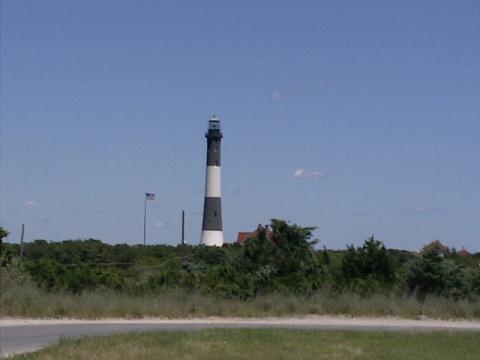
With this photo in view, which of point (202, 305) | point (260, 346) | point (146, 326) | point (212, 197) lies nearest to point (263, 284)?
point (202, 305)

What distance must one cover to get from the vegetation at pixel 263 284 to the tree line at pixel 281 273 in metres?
0.03

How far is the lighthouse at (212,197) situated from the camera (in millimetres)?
57531

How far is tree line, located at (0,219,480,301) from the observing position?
27.6m

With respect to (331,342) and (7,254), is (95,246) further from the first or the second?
(331,342)

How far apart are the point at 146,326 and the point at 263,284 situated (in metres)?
8.36

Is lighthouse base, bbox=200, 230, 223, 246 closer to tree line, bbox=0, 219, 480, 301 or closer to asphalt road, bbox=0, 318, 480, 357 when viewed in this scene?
tree line, bbox=0, 219, 480, 301

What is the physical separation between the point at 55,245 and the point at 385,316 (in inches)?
1167

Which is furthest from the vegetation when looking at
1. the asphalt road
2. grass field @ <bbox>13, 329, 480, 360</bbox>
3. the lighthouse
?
the lighthouse

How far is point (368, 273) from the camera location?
101 feet

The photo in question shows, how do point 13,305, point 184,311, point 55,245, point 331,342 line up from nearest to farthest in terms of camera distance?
point 331,342, point 13,305, point 184,311, point 55,245

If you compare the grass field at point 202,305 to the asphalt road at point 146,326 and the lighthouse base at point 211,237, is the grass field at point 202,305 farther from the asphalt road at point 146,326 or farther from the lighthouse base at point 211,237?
the lighthouse base at point 211,237

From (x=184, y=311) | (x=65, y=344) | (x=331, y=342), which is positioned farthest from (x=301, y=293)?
(x=65, y=344)

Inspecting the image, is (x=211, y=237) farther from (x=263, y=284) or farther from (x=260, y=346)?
(x=260, y=346)

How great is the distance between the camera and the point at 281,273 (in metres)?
29.8
